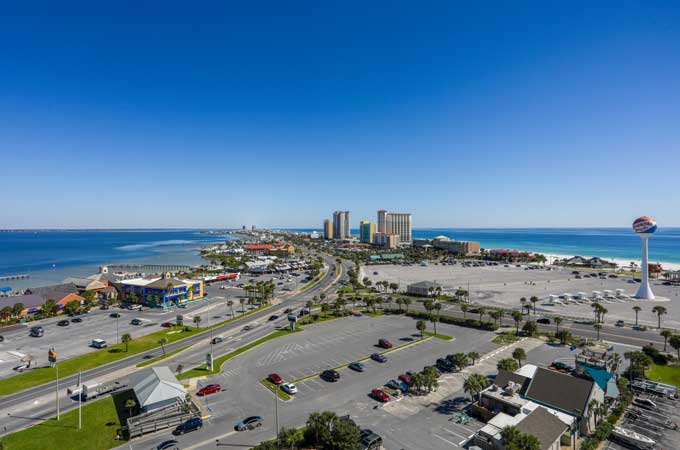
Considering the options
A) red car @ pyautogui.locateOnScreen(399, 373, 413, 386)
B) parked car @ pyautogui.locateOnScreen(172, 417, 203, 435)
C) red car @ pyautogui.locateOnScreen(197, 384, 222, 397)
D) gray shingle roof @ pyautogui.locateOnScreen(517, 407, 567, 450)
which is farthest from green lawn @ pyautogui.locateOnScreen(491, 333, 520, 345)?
parked car @ pyautogui.locateOnScreen(172, 417, 203, 435)

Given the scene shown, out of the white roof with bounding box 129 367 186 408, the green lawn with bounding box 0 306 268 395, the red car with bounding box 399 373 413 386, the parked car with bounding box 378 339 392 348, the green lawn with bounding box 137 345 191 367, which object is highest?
the white roof with bounding box 129 367 186 408

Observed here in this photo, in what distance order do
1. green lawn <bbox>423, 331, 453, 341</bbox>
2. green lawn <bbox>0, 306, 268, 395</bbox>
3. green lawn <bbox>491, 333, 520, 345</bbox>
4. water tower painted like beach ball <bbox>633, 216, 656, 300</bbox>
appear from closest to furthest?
green lawn <bbox>0, 306, 268, 395</bbox>, green lawn <bbox>491, 333, 520, 345</bbox>, green lawn <bbox>423, 331, 453, 341</bbox>, water tower painted like beach ball <bbox>633, 216, 656, 300</bbox>

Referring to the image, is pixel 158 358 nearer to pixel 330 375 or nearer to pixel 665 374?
pixel 330 375

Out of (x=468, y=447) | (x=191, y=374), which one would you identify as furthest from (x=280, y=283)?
(x=468, y=447)

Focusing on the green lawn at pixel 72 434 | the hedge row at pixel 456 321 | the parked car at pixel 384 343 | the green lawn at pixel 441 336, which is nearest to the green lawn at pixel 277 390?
the green lawn at pixel 72 434

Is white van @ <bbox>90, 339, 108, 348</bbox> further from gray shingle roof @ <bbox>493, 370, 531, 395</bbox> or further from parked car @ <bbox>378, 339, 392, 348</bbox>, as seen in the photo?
gray shingle roof @ <bbox>493, 370, 531, 395</bbox>
